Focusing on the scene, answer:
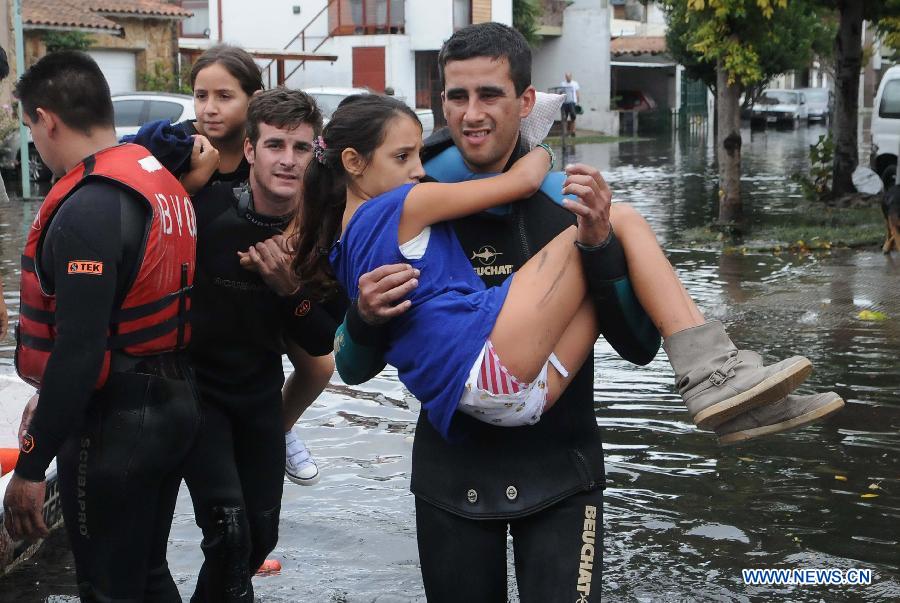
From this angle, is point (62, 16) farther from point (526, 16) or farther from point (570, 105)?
point (526, 16)

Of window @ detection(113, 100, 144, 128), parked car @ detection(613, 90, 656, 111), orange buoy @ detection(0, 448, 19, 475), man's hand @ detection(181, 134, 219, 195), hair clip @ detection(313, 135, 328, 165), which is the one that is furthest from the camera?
parked car @ detection(613, 90, 656, 111)

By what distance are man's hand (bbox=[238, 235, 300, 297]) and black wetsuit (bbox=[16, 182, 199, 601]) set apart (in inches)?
18.1

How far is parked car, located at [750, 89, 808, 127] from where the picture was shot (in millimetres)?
50344

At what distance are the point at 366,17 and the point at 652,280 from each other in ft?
129

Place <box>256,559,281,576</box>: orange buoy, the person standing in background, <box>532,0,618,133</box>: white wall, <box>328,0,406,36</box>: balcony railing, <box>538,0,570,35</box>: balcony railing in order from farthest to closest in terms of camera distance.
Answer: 1. <box>538,0,570,35</box>: balcony railing
2. <box>532,0,618,133</box>: white wall
3. <box>328,0,406,36</box>: balcony railing
4. the person standing in background
5. <box>256,559,281,576</box>: orange buoy

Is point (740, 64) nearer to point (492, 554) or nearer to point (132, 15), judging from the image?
point (492, 554)

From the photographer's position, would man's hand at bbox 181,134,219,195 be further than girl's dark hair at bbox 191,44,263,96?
No

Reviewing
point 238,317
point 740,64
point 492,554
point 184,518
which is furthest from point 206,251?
point 740,64

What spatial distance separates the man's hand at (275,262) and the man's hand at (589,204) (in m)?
1.31

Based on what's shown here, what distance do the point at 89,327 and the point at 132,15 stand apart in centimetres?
3082

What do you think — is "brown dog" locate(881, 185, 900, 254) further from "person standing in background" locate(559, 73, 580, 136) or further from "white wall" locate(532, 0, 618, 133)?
"white wall" locate(532, 0, 618, 133)

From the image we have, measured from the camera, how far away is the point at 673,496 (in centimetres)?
614

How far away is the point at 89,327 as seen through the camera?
3385 millimetres

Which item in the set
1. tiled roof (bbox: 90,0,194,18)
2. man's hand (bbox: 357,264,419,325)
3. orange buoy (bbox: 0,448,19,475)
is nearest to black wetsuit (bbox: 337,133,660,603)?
man's hand (bbox: 357,264,419,325)
